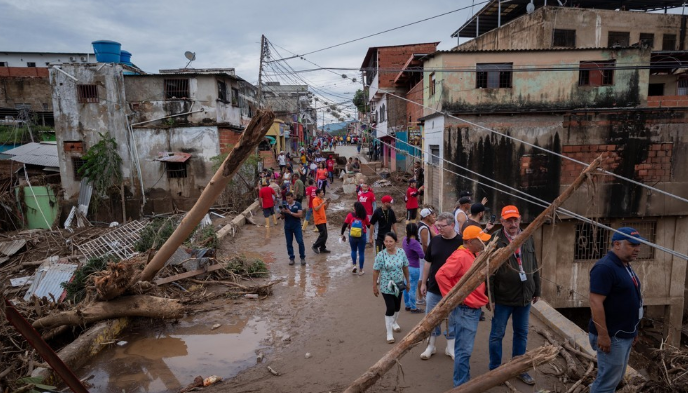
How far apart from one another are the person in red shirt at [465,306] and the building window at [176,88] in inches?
659

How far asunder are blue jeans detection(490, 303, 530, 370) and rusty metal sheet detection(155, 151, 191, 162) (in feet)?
53.8

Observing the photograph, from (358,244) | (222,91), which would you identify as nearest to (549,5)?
(222,91)

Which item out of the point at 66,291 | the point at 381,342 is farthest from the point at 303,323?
the point at 66,291

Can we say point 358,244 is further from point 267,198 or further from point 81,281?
point 81,281

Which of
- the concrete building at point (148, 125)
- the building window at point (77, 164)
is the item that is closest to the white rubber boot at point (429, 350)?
the concrete building at point (148, 125)

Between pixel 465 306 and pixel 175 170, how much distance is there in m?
17.2

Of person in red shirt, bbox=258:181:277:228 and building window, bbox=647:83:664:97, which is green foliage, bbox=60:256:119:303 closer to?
person in red shirt, bbox=258:181:277:228

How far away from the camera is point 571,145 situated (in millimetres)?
13344

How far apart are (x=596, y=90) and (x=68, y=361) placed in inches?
633

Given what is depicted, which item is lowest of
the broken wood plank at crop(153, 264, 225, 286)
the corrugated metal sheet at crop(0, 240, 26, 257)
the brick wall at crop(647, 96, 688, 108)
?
the corrugated metal sheet at crop(0, 240, 26, 257)

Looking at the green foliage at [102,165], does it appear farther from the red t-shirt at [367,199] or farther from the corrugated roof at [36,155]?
the red t-shirt at [367,199]

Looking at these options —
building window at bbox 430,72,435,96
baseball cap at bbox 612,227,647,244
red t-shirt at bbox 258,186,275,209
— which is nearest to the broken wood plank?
red t-shirt at bbox 258,186,275,209

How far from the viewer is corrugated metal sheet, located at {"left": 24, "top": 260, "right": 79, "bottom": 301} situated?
845 cm

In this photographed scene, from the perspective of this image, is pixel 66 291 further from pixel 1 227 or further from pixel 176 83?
pixel 1 227
